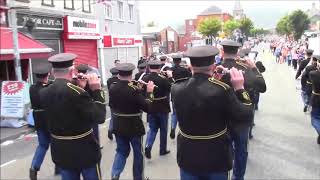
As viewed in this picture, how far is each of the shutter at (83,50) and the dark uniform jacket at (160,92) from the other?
13.3 metres

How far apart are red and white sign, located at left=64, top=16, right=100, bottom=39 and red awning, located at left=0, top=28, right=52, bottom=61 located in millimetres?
4110

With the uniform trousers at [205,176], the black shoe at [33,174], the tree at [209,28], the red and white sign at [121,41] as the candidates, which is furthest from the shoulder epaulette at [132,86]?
the tree at [209,28]

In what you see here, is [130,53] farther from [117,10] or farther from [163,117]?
[163,117]

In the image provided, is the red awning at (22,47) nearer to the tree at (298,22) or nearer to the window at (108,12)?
the window at (108,12)

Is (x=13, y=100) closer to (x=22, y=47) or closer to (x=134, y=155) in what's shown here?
(x=22, y=47)

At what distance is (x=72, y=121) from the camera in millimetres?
4809

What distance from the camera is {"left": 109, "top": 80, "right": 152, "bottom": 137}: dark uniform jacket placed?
6469mm

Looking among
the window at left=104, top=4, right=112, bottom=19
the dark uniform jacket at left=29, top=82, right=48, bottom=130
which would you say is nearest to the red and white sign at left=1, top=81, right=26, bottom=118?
the dark uniform jacket at left=29, top=82, right=48, bottom=130

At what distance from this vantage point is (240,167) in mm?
6543

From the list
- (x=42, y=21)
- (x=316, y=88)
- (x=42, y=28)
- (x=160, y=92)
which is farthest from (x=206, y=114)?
(x=42, y=21)

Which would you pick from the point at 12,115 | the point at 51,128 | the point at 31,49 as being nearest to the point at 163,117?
the point at 51,128

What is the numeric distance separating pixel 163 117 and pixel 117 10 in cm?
2136

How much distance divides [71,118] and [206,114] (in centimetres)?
156

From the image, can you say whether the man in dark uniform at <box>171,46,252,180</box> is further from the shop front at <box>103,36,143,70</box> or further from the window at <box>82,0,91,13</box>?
the shop front at <box>103,36,143,70</box>
